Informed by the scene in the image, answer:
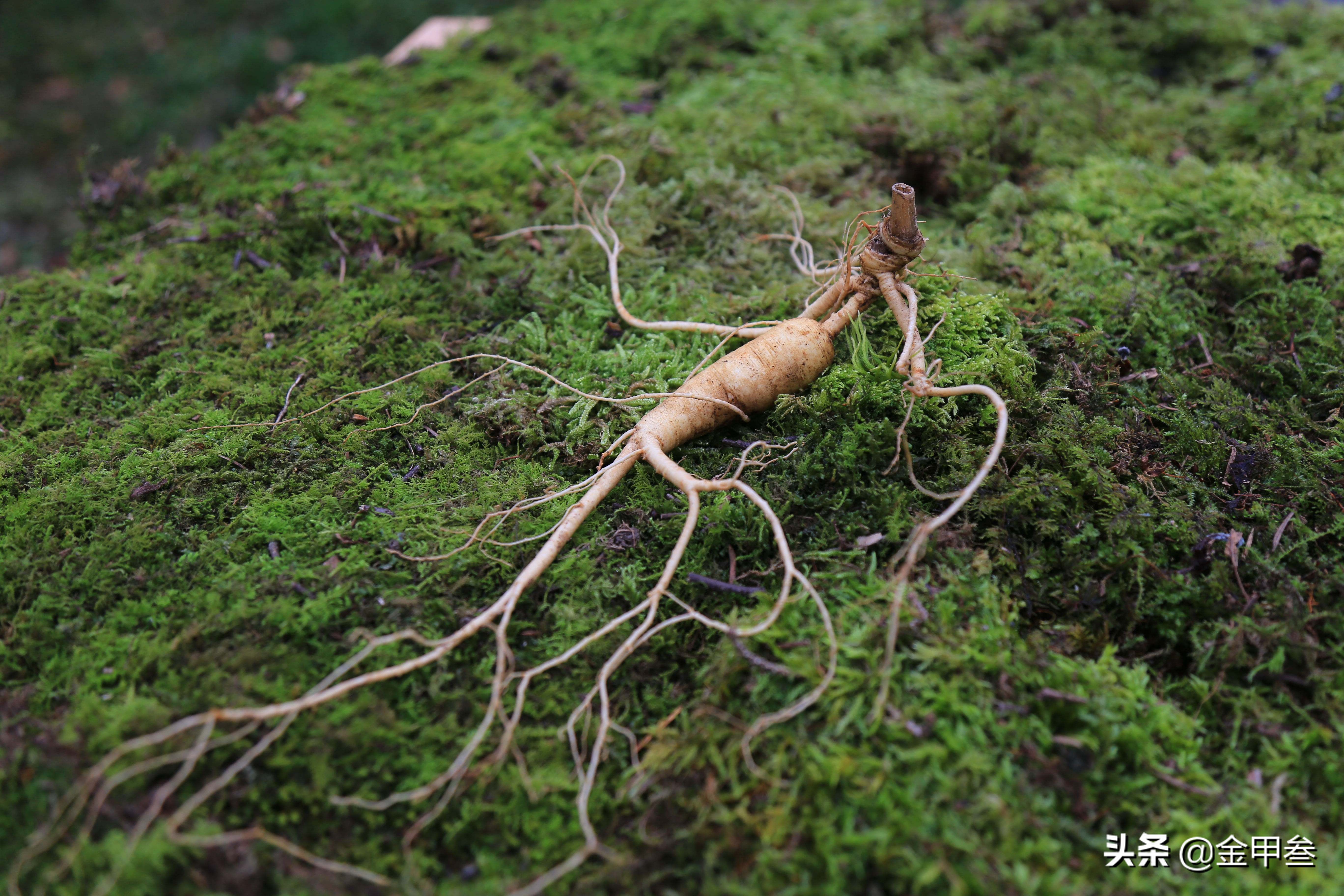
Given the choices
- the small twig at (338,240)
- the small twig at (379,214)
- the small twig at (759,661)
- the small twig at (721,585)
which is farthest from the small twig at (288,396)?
the small twig at (759,661)

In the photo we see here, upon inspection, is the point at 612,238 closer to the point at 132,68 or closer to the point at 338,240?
the point at 338,240

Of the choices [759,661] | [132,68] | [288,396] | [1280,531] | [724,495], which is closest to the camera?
[759,661]

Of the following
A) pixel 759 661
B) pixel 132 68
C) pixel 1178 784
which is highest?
pixel 132 68

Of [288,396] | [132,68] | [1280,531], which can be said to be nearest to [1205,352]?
[1280,531]

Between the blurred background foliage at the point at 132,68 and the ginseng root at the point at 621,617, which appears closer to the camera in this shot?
the ginseng root at the point at 621,617

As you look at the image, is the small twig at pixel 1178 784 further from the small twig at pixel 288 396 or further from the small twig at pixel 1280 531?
the small twig at pixel 288 396

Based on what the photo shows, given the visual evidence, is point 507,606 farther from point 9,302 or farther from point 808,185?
point 9,302
